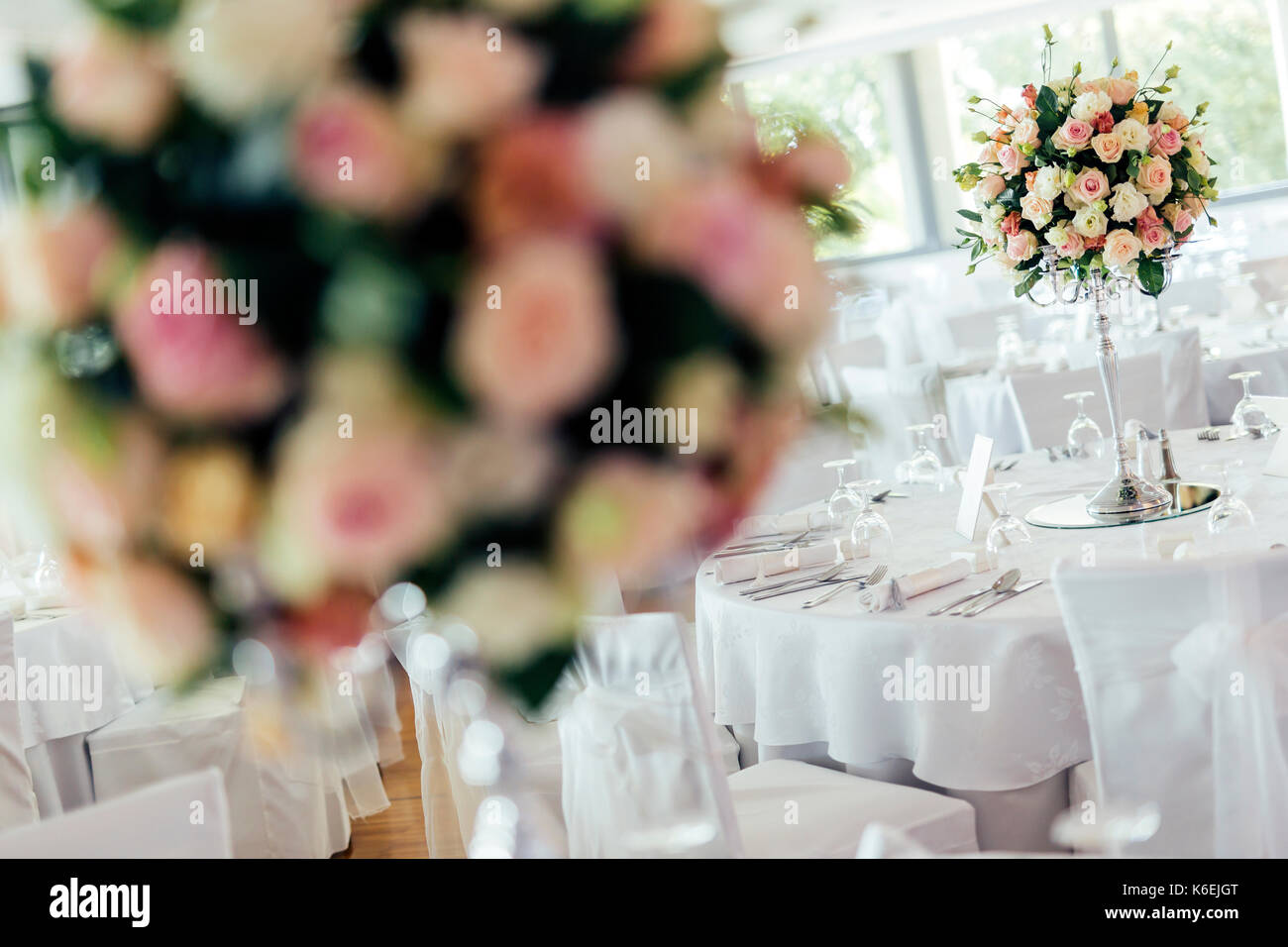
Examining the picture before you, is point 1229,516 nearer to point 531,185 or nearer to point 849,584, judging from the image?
point 849,584

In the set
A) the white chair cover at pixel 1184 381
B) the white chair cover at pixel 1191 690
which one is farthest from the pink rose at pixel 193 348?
the white chair cover at pixel 1184 381

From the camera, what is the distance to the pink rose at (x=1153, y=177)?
8.61 ft

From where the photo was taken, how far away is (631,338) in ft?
1.67

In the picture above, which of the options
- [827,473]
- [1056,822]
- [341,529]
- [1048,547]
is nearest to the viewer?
[341,529]

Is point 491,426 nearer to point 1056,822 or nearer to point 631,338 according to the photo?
point 631,338

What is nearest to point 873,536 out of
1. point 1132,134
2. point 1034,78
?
point 1132,134

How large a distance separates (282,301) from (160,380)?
0.06 metres

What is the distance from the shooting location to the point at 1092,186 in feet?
8.57

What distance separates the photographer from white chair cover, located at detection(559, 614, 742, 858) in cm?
217

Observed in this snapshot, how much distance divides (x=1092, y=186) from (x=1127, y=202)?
0.09 m

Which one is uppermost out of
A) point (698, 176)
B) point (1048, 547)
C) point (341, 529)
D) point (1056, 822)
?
point (698, 176)

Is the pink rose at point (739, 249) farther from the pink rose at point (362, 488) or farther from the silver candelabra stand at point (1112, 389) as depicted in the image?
the silver candelabra stand at point (1112, 389)
